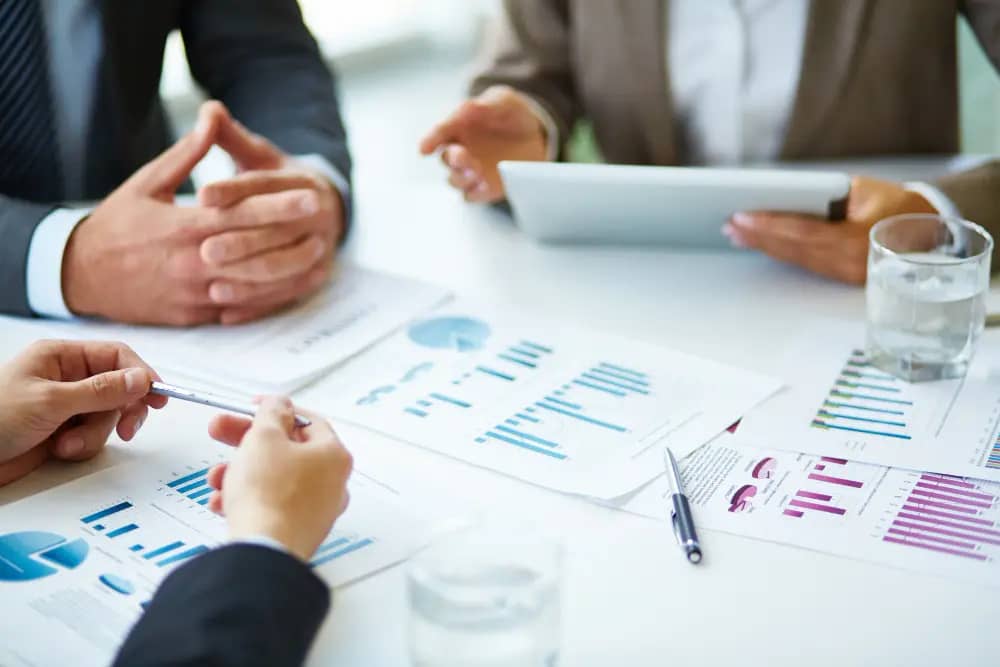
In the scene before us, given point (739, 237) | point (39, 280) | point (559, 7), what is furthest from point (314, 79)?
point (739, 237)

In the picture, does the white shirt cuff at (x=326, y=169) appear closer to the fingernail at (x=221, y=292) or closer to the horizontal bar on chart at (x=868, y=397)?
the fingernail at (x=221, y=292)

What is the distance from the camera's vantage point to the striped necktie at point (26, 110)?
1356mm

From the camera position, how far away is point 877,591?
0.75 m

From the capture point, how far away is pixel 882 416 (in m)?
0.97

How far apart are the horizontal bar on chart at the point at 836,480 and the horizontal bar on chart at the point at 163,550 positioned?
49 centimetres

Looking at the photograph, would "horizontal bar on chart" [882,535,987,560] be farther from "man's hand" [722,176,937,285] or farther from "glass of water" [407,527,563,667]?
"man's hand" [722,176,937,285]

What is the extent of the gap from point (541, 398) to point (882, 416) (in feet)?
0.99

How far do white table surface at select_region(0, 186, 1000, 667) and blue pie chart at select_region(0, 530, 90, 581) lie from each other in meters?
0.07

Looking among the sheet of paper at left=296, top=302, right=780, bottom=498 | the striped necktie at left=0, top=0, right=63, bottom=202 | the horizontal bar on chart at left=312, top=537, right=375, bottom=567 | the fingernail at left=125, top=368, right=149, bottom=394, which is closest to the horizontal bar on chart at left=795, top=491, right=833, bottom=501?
the sheet of paper at left=296, top=302, right=780, bottom=498

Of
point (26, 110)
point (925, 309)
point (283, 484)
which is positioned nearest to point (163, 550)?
point (283, 484)

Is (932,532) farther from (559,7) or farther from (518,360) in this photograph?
(559,7)

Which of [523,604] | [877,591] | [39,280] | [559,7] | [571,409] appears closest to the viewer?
[523,604]

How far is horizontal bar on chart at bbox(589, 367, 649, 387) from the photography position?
3.40 ft

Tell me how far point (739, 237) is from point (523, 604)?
722mm
